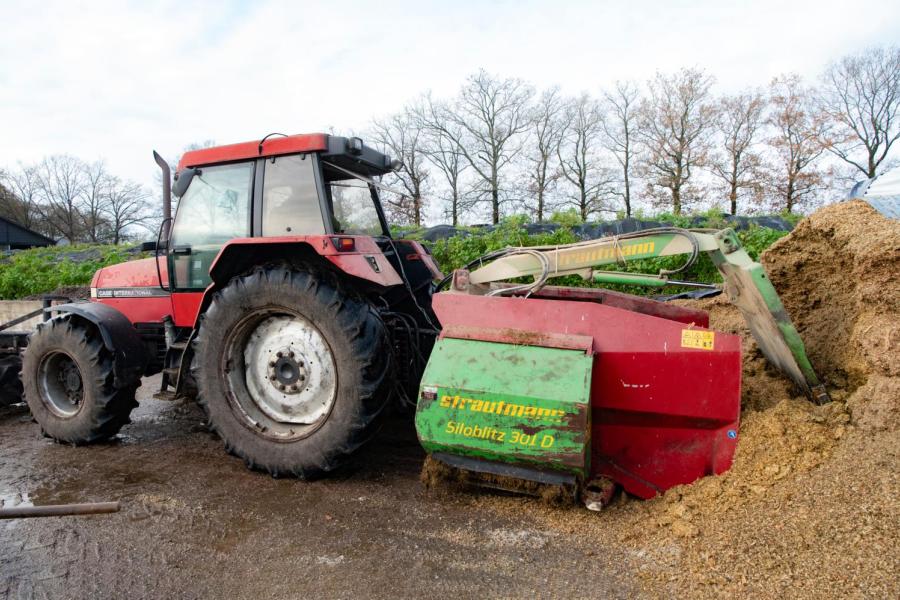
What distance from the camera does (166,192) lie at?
4.21 m

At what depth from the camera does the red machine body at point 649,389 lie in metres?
2.91

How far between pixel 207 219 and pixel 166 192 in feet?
1.12

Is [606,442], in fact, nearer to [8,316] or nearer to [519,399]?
[519,399]

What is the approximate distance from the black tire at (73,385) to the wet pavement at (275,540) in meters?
0.36

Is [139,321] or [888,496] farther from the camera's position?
[139,321]

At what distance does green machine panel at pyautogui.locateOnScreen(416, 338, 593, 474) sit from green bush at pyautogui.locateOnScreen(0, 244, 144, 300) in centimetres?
1034

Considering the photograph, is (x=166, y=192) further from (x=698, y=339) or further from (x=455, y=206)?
(x=455, y=206)

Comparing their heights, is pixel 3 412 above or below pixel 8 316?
below

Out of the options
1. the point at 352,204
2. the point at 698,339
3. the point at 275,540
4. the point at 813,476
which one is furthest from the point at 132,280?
the point at 813,476

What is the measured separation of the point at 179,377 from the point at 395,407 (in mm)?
1475

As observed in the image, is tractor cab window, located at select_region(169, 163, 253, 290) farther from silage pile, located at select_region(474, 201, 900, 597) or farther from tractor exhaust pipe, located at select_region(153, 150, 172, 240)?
silage pile, located at select_region(474, 201, 900, 597)

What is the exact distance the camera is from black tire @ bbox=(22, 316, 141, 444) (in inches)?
167

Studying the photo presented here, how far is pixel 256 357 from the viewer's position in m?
3.83

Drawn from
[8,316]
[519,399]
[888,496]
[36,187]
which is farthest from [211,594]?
[36,187]
